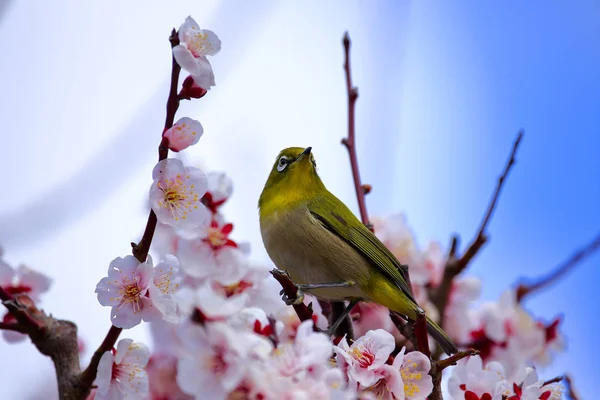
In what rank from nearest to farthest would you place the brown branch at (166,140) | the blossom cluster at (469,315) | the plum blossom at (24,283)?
the brown branch at (166,140) < the plum blossom at (24,283) < the blossom cluster at (469,315)

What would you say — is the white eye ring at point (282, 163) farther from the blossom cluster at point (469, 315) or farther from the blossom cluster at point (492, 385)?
the blossom cluster at point (492, 385)

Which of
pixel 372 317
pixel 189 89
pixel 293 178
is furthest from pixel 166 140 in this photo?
pixel 372 317

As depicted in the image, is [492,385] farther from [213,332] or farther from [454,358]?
[213,332]

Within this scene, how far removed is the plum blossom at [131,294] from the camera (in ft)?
7.47

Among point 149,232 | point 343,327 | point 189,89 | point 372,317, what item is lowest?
point 149,232

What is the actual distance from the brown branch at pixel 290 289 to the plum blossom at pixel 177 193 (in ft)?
1.25

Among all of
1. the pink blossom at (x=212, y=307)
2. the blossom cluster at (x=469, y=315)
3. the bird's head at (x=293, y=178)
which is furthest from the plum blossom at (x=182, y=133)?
the blossom cluster at (x=469, y=315)

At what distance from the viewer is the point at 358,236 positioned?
155 inches

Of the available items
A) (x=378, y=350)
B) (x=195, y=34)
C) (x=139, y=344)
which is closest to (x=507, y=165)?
(x=378, y=350)

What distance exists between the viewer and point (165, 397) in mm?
3289

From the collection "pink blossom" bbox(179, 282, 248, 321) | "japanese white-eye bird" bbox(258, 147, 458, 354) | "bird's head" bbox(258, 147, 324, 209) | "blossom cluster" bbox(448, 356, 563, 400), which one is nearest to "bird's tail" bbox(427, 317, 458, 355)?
"japanese white-eye bird" bbox(258, 147, 458, 354)

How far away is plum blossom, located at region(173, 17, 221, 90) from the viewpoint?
2256 mm

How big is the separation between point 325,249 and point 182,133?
1.72 meters

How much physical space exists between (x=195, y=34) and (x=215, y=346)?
1119mm
